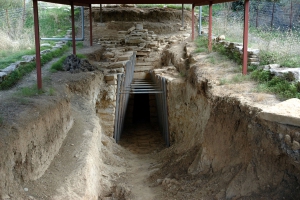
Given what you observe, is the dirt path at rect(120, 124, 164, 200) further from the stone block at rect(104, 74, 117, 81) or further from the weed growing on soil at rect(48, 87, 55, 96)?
the weed growing on soil at rect(48, 87, 55, 96)

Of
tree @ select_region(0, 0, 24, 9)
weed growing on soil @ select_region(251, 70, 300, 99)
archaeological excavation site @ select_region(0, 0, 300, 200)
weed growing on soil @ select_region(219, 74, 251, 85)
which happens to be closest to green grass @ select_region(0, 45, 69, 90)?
archaeological excavation site @ select_region(0, 0, 300, 200)

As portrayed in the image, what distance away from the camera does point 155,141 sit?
477 inches

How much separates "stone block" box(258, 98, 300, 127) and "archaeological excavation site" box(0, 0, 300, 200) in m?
0.01

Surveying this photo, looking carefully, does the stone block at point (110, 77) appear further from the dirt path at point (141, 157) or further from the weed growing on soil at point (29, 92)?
the weed growing on soil at point (29, 92)

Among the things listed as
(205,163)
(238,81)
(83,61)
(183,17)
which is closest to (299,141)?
(205,163)

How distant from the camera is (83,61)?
10.8 metres

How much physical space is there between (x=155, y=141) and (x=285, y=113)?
7653 mm

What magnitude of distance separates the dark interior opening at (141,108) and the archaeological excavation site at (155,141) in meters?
3.38

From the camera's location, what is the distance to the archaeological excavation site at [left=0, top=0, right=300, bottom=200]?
474 centimetres

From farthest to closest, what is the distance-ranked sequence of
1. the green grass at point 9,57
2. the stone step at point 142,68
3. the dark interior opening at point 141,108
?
1. the dark interior opening at point 141,108
2. the stone step at point 142,68
3. the green grass at point 9,57

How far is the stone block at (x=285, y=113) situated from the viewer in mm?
4605

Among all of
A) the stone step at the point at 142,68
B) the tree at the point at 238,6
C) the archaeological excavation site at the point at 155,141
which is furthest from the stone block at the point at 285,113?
the tree at the point at 238,6

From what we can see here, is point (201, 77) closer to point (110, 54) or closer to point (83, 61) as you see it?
point (83, 61)

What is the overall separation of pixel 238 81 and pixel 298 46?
1945 millimetres
